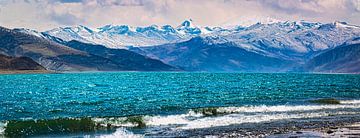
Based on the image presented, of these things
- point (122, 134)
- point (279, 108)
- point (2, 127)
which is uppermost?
point (279, 108)

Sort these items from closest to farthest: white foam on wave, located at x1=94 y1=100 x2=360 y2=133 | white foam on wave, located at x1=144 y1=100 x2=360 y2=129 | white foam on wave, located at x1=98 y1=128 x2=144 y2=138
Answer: white foam on wave, located at x1=98 y1=128 x2=144 y2=138, white foam on wave, located at x1=94 y1=100 x2=360 y2=133, white foam on wave, located at x1=144 y1=100 x2=360 y2=129

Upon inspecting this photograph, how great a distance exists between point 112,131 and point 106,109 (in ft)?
77.0

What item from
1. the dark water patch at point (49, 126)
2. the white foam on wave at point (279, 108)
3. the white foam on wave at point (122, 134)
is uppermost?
the white foam on wave at point (279, 108)

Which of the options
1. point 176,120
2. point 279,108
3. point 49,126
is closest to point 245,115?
point 176,120

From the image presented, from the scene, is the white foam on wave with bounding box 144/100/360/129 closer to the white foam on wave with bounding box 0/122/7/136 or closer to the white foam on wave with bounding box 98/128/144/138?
the white foam on wave with bounding box 98/128/144/138

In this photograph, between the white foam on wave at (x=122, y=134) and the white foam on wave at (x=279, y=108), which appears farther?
the white foam on wave at (x=279, y=108)

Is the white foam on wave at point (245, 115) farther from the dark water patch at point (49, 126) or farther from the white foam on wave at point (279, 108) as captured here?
the dark water patch at point (49, 126)

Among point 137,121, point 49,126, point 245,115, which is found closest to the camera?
point 49,126

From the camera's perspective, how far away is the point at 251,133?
48.0m

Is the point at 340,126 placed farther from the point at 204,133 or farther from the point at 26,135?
the point at 26,135

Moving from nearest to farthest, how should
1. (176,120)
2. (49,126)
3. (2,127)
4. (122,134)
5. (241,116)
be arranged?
(122,134) < (2,127) < (49,126) < (176,120) < (241,116)

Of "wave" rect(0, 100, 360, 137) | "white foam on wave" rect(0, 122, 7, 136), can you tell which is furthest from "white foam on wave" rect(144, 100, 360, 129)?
"white foam on wave" rect(0, 122, 7, 136)

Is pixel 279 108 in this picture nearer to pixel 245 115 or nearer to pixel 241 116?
A: pixel 245 115

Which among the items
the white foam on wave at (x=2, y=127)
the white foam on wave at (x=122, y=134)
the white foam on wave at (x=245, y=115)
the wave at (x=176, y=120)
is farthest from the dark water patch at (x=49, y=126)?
the white foam on wave at (x=245, y=115)
